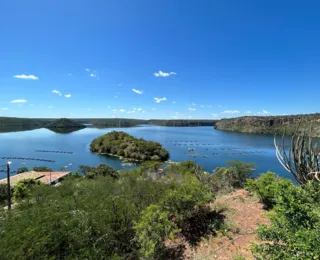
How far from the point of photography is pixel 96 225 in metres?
6.80

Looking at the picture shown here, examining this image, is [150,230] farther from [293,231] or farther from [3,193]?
[3,193]

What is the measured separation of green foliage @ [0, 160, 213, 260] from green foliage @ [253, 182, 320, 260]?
12.3 ft

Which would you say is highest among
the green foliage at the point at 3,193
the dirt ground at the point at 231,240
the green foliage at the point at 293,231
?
the green foliage at the point at 293,231

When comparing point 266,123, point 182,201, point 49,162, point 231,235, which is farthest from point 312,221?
point 266,123

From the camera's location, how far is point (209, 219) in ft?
34.0

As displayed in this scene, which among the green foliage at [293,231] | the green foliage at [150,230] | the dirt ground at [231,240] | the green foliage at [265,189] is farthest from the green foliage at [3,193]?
the green foliage at [293,231]

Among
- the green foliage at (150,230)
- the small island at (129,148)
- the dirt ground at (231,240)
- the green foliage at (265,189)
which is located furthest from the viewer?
the small island at (129,148)

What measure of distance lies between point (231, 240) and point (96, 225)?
592cm

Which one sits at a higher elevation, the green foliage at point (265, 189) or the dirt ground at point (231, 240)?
the green foliage at point (265, 189)

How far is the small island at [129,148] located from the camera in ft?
210

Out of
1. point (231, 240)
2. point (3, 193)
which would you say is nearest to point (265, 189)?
point (231, 240)

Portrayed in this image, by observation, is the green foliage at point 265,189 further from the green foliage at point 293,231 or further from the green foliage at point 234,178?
the green foliage at point 293,231

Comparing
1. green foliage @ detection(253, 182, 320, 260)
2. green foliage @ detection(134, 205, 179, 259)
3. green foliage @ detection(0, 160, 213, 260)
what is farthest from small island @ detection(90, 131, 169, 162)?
green foliage @ detection(253, 182, 320, 260)

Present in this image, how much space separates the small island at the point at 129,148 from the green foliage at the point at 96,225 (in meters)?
51.2
